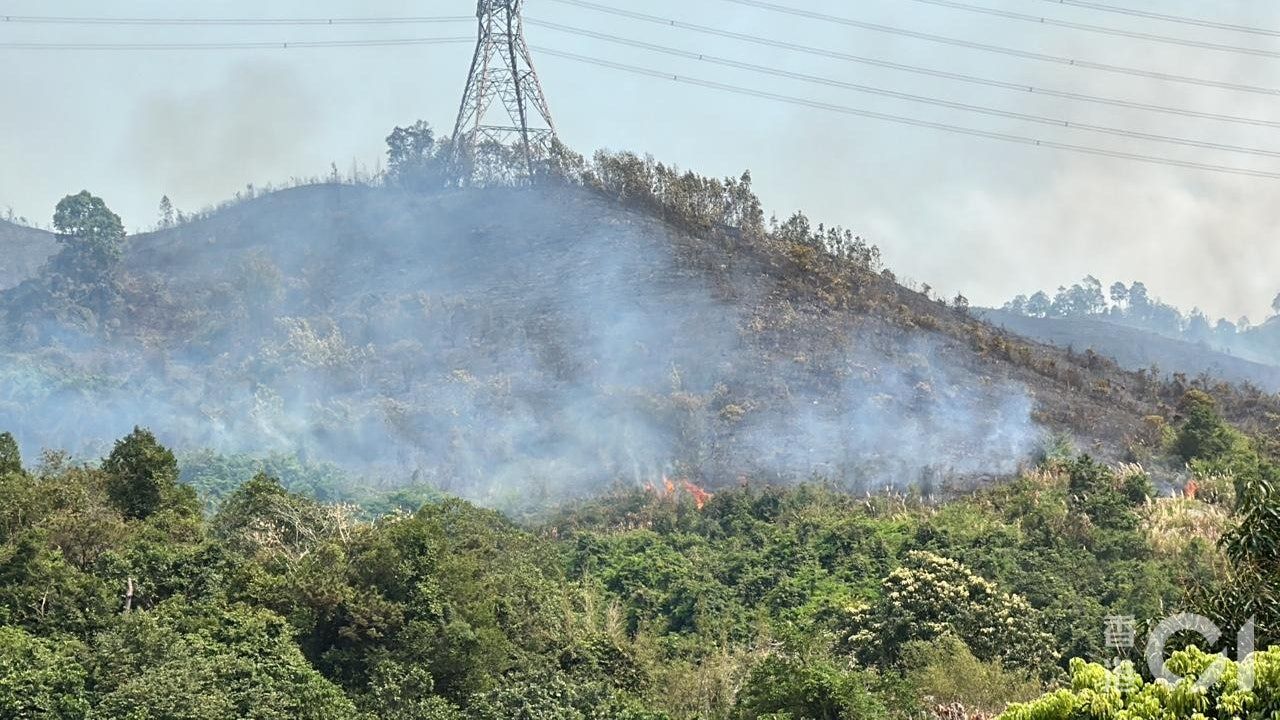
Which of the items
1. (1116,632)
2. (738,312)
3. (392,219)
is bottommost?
(1116,632)

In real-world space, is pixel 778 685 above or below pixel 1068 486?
below

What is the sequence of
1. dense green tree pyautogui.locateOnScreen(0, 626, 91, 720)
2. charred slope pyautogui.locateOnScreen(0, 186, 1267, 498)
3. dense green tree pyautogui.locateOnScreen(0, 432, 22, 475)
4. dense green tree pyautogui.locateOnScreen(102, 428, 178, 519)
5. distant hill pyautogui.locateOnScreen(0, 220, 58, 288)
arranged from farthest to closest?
1. distant hill pyautogui.locateOnScreen(0, 220, 58, 288)
2. charred slope pyautogui.locateOnScreen(0, 186, 1267, 498)
3. dense green tree pyautogui.locateOnScreen(0, 432, 22, 475)
4. dense green tree pyautogui.locateOnScreen(102, 428, 178, 519)
5. dense green tree pyautogui.locateOnScreen(0, 626, 91, 720)

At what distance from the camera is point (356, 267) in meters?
94.3

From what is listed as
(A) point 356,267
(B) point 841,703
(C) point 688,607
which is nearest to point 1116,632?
(B) point 841,703

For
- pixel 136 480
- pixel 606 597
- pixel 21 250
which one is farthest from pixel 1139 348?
pixel 136 480

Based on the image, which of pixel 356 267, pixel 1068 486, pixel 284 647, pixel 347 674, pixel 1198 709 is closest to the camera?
pixel 1198 709

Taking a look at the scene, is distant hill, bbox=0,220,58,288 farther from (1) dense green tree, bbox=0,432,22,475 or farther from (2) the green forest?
(2) the green forest

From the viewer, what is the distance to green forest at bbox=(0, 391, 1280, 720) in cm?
3534

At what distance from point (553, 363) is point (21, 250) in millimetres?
63949

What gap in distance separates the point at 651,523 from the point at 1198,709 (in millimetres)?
A: 41530

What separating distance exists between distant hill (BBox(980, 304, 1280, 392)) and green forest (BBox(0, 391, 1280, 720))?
62.2 meters

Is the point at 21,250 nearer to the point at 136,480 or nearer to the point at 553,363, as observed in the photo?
the point at 553,363

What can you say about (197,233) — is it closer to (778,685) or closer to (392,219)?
(392,219)

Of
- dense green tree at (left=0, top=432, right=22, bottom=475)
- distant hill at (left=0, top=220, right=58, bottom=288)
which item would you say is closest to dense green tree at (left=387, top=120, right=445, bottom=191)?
distant hill at (left=0, top=220, right=58, bottom=288)
